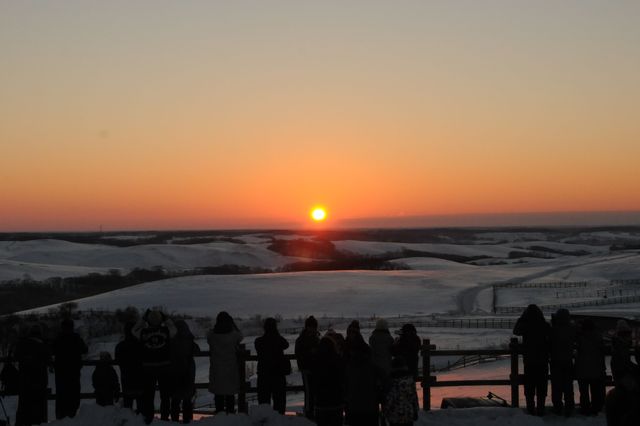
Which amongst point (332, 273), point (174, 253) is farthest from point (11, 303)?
point (174, 253)

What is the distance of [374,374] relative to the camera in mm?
8344

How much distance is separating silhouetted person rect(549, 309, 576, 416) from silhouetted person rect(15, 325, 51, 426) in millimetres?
6885

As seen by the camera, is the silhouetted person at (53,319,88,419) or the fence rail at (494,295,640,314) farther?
the fence rail at (494,295,640,314)

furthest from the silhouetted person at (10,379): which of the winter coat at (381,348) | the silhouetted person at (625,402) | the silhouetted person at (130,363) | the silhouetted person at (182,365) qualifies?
the silhouetted person at (625,402)

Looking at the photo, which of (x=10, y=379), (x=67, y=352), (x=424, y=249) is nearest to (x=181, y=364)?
(x=67, y=352)

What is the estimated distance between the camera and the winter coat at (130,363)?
9383 mm

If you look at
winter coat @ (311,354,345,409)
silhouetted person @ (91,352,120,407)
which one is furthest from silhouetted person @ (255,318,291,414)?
silhouetted person @ (91,352,120,407)

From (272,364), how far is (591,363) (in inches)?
171

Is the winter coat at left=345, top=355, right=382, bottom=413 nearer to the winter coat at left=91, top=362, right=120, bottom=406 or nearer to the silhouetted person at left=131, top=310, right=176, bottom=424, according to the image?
the silhouetted person at left=131, top=310, right=176, bottom=424

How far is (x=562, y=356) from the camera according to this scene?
394 inches

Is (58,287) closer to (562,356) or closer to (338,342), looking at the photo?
(338,342)

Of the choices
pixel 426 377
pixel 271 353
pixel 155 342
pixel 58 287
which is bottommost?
pixel 58 287

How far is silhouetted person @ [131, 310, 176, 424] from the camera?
30.2 feet

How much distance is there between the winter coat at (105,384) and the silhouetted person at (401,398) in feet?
12.4
